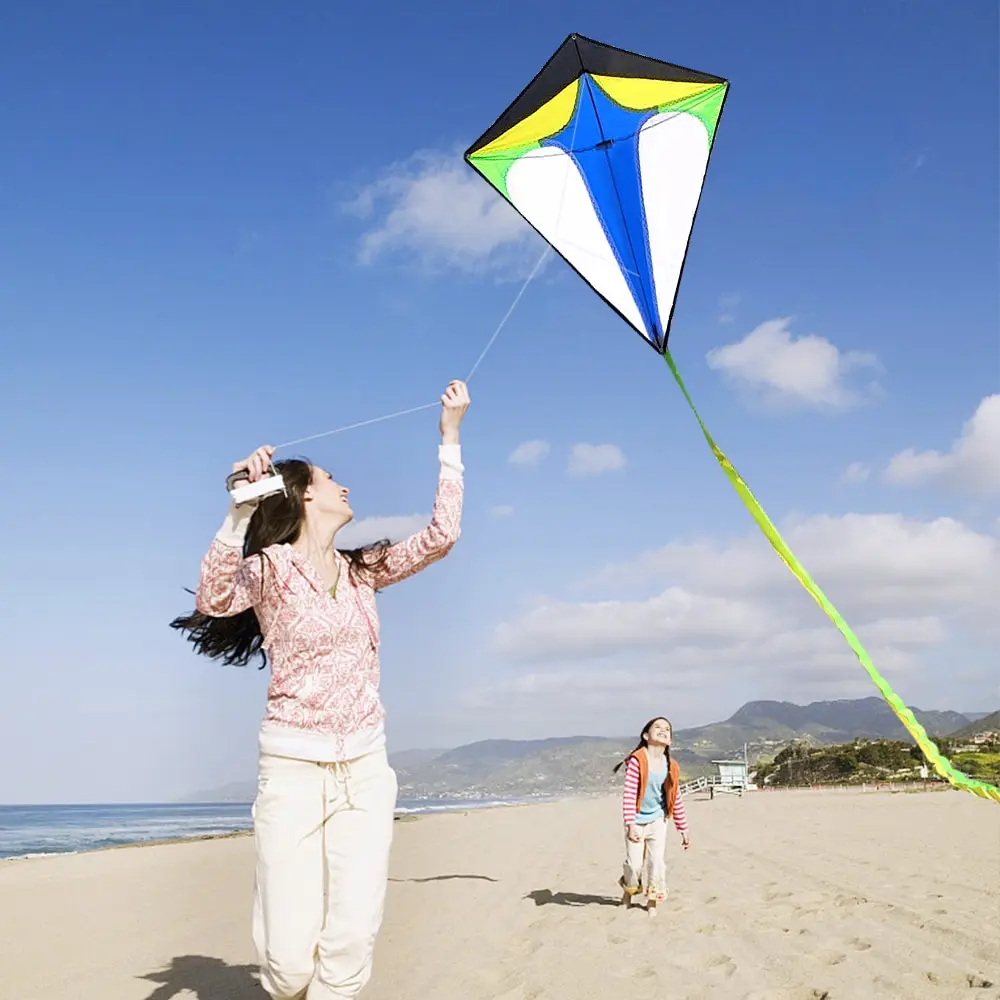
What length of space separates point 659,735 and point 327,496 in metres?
4.55

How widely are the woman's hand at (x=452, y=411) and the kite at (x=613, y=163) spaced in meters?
1.47

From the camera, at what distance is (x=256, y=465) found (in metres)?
3.38

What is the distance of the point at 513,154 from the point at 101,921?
624cm

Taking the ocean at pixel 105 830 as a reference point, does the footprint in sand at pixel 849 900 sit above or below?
above

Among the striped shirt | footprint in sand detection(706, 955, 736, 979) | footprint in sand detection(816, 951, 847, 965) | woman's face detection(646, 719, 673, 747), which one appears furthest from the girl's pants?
footprint in sand detection(816, 951, 847, 965)

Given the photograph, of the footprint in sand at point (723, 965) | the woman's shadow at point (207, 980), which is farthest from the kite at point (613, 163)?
the woman's shadow at point (207, 980)

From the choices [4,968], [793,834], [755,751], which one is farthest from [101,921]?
[755,751]

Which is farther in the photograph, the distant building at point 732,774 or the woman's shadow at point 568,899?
the distant building at point 732,774

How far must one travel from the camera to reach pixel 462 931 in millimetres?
6109

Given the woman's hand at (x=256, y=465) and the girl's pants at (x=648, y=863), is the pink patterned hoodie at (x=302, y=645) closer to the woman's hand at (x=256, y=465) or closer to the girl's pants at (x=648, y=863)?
the woman's hand at (x=256, y=465)

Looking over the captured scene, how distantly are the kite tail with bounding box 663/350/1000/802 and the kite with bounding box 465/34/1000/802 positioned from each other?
1.13 metres

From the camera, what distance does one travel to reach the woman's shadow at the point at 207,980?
15.4 feet

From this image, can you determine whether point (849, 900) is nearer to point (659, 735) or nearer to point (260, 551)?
point (659, 735)

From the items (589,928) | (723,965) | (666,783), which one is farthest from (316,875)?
(666,783)
